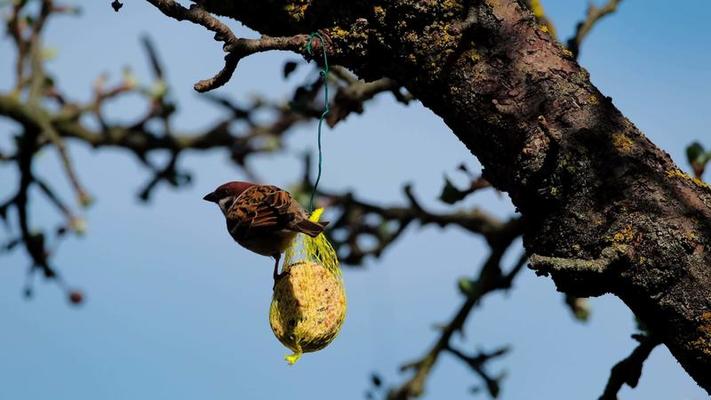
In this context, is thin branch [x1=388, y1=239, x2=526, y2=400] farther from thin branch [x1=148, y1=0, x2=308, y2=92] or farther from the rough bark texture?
thin branch [x1=148, y1=0, x2=308, y2=92]

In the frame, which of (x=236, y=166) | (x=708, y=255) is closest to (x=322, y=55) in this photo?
(x=708, y=255)

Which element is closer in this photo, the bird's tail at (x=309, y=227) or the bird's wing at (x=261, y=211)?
the bird's tail at (x=309, y=227)

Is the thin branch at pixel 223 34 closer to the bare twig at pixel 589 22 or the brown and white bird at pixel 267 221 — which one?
the brown and white bird at pixel 267 221

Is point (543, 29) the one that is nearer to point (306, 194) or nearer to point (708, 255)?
point (708, 255)

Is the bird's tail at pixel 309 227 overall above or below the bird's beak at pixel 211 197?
below

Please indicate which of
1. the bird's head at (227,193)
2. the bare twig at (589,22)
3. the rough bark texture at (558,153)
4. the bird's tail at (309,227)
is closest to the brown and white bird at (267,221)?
the bird's tail at (309,227)

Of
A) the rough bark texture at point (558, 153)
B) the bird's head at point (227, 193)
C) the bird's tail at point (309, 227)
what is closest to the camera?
the rough bark texture at point (558, 153)
